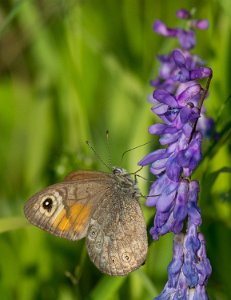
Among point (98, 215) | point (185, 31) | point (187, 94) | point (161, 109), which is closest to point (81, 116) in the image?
point (185, 31)

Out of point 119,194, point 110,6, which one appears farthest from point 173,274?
point 110,6

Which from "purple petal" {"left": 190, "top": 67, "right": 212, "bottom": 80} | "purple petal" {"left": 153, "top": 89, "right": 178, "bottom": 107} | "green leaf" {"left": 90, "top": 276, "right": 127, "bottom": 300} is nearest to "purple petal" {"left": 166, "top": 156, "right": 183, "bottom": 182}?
"purple petal" {"left": 153, "top": 89, "right": 178, "bottom": 107}

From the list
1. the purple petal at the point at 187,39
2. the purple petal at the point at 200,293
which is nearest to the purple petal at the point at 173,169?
the purple petal at the point at 200,293

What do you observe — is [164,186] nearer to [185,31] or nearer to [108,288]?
[108,288]

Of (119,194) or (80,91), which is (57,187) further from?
(80,91)

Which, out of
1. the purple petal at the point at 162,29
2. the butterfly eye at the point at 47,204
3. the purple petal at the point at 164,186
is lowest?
the purple petal at the point at 164,186

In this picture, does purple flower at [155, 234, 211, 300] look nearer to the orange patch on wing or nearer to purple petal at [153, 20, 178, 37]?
the orange patch on wing

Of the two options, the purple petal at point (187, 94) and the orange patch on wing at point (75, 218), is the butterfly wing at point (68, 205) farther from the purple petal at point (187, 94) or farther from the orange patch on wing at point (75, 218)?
the purple petal at point (187, 94)
